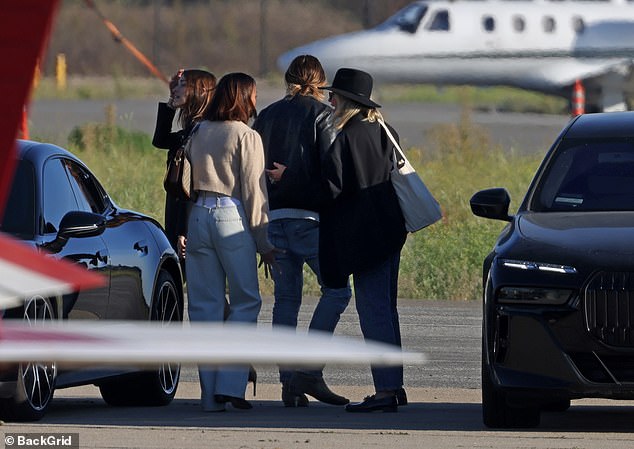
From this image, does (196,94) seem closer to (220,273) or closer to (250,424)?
(220,273)

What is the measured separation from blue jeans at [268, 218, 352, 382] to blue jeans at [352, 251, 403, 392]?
0.55 feet

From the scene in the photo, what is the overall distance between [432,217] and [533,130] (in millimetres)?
31087

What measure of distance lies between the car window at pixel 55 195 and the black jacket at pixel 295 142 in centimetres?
112

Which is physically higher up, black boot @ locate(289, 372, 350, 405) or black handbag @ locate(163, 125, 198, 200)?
black handbag @ locate(163, 125, 198, 200)

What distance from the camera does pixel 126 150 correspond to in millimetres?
28828

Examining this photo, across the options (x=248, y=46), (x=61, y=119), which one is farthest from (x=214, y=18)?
(x=61, y=119)

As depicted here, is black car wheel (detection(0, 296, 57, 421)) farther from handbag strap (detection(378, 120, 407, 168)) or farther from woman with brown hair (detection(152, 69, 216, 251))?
handbag strap (detection(378, 120, 407, 168))

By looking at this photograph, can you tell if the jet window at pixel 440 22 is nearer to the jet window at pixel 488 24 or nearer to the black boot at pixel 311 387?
the jet window at pixel 488 24

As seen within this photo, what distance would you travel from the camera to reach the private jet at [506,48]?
40.3 metres

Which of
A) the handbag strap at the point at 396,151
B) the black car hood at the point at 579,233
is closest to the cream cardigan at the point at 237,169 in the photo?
the handbag strap at the point at 396,151

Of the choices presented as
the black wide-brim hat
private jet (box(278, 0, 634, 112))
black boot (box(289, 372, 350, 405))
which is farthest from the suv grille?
private jet (box(278, 0, 634, 112))

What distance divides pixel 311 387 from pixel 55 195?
1.72m

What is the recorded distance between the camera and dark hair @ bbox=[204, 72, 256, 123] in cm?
900

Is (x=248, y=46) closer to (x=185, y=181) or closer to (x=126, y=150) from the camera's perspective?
(x=126, y=150)
